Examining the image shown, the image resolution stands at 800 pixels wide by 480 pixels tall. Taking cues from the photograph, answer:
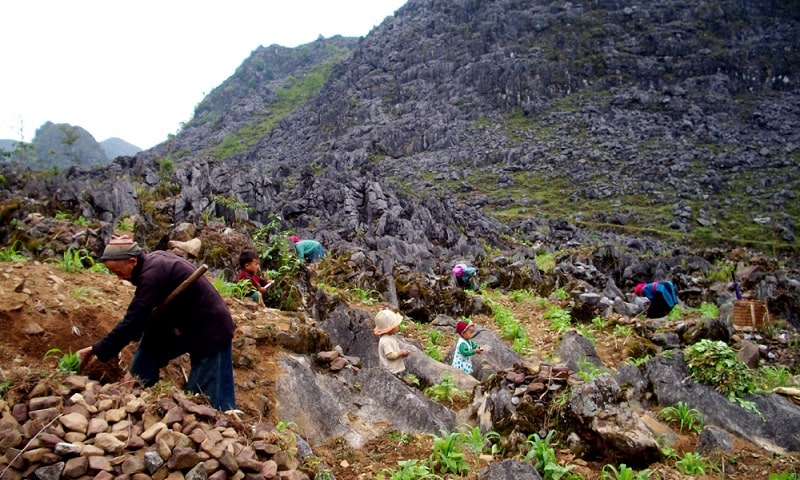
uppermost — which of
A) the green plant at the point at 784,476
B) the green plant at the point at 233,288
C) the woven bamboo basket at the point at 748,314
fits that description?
the green plant at the point at 233,288

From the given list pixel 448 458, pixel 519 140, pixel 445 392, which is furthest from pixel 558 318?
pixel 519 140

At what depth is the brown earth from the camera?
390cm

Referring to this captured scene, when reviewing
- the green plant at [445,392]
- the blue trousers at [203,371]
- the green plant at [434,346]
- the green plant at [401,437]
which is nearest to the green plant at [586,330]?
the green plant at [434,346]

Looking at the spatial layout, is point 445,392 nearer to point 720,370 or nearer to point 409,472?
point 409,472

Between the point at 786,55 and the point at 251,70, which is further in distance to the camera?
the point at 251,70

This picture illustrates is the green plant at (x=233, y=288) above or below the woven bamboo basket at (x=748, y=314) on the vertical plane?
above

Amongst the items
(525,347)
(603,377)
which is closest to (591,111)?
(525,347)

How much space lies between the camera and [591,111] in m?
53.9

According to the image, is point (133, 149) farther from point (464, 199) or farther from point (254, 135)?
point (464, 199)

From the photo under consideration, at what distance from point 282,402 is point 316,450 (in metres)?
0.70

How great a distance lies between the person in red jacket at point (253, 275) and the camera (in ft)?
22.5

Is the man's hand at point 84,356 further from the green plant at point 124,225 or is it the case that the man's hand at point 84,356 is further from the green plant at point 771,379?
the green plant at point 124,225

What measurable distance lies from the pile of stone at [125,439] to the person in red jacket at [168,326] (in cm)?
45

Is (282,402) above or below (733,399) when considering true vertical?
above
